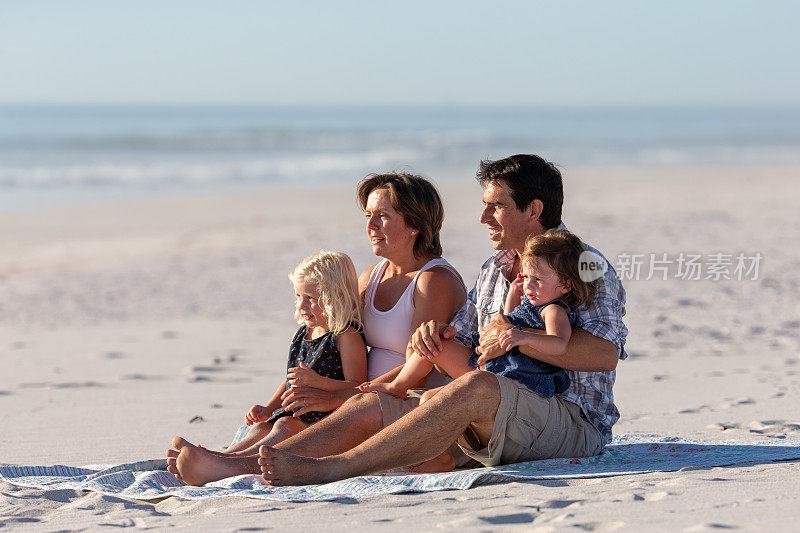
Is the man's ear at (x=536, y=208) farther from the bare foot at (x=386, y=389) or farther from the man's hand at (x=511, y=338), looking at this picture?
the bare foot at (x=386, y=389)

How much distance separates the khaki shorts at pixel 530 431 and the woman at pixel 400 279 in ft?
1.46

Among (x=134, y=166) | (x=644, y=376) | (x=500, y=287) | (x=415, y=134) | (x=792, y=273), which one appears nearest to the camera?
(x=500, y=287)

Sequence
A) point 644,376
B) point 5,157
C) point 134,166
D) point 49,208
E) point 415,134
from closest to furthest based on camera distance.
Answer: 1. point 644,376
2. point 49,208
3. point 134,166
4. point 5,157
5. point 415,134

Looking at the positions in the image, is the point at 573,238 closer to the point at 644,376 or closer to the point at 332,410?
the point at 332,410

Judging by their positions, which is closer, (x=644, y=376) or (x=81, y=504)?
(x=81, y=504)

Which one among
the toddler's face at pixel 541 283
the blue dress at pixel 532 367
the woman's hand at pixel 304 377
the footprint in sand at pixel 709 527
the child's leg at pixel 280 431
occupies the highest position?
the toddler's face at pixel 541 283

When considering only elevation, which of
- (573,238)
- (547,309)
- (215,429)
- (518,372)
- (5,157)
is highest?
(5,157)

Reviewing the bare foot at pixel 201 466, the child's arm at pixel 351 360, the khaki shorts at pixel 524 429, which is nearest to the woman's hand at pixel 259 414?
the child's arm at pixel 351 360

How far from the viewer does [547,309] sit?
3.48 m

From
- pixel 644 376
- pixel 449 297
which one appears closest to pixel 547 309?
pixel 449 297

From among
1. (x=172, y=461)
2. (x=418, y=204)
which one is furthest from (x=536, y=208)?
(x=172, y=461)

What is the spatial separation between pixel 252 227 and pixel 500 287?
10024 mm

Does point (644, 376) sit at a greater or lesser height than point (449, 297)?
lesser

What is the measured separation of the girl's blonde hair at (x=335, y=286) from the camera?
3.91 m
